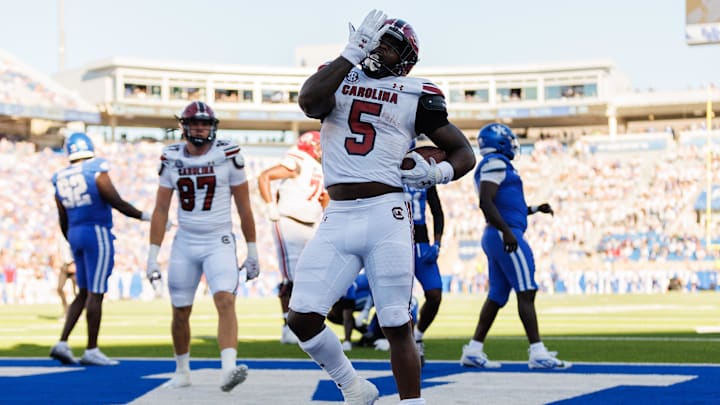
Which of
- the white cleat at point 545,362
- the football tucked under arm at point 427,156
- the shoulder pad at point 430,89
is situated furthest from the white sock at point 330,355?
the white cleat at point 545,362

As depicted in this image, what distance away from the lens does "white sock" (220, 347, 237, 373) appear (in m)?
6.29

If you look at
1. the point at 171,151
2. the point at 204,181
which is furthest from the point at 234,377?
the point at 171,151

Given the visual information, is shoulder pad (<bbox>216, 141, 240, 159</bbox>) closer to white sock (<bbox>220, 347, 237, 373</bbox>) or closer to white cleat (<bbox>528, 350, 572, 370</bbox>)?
white sock (<bbox>220, 347, 237, 373</bbox>)

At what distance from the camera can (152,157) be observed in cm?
4684

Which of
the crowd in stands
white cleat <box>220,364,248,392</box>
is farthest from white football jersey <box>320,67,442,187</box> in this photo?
the crowd in stands

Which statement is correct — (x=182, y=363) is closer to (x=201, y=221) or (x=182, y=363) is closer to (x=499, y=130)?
(x=201, y=221)

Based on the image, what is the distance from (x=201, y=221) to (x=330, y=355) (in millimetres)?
2362

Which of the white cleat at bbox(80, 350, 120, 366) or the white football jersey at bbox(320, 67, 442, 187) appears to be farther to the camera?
the white cleat at bbox(80, 350, 120, 366)

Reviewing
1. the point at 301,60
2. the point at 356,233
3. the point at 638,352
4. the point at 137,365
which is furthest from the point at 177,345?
the point at 301,60

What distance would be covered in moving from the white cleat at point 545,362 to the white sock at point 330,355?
3122mm

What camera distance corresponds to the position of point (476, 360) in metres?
7.70

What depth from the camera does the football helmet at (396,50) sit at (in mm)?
4582

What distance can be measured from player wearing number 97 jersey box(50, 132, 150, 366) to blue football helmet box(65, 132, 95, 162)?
113 mm

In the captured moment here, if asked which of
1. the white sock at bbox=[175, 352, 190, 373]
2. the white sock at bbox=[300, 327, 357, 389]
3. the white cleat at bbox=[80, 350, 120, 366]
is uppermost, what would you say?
the white sock at bbox=[300, 327, 357, 389]
